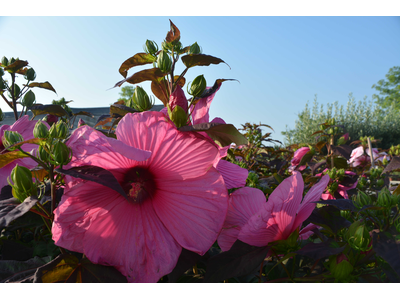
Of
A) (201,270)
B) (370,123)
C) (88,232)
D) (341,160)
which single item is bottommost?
(201,270)

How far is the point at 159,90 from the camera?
2.26 feet

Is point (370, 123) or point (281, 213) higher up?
point (370, 123)

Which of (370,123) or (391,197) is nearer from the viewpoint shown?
(391,197)

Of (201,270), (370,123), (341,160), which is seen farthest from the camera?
(370,123)

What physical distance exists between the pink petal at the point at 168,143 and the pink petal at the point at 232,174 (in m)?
0.12

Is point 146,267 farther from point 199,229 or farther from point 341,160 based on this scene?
point 341,160

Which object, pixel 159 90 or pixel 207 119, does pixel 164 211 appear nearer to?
pixel 207 119

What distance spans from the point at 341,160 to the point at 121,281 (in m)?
1.65

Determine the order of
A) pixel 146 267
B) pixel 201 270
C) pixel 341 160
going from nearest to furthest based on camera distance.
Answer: pixel 146 267 → pixel 201 270 → pixel 341 160

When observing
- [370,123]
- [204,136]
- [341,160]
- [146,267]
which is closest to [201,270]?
[146,267]

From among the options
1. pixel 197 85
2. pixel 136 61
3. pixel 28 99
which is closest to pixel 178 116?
pixel 197 85

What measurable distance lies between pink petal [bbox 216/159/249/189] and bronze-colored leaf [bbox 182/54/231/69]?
0.85ft

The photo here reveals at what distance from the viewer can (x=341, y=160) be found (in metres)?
1.71

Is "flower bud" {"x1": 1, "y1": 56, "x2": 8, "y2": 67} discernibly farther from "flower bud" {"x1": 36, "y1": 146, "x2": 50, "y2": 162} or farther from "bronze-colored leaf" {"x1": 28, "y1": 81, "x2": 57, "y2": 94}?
"flower bud" {"x1": 36, "y1": 146, "x2": 50, "y2": 162}
